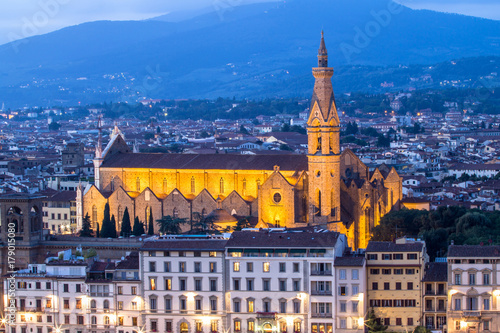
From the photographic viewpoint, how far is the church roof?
69.4 meters

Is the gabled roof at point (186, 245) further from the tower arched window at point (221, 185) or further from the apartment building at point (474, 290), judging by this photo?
the tower arched window at point (221, 185)

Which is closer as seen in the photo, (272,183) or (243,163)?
(272,183)

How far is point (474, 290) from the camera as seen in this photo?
47.0 m

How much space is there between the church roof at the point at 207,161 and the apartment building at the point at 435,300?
20717mm

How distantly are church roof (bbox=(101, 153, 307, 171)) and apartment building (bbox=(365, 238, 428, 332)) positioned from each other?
20091 mm

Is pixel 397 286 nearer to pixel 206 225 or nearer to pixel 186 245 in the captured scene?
pixel 186 245

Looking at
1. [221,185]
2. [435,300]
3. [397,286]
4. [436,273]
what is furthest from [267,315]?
[221,185]

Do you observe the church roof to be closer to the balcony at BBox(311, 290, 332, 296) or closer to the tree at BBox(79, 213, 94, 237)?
the tree at BBox(79, 213, 94, 237)

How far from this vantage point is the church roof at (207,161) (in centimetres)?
6938

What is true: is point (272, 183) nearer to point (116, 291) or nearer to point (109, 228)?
point (109, 228)

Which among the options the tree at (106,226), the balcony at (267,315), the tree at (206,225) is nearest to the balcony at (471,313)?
the balcony at (267,315)

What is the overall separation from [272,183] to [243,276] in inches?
721

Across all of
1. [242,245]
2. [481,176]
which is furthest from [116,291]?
[481,176]

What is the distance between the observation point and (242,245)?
48.8 metres
